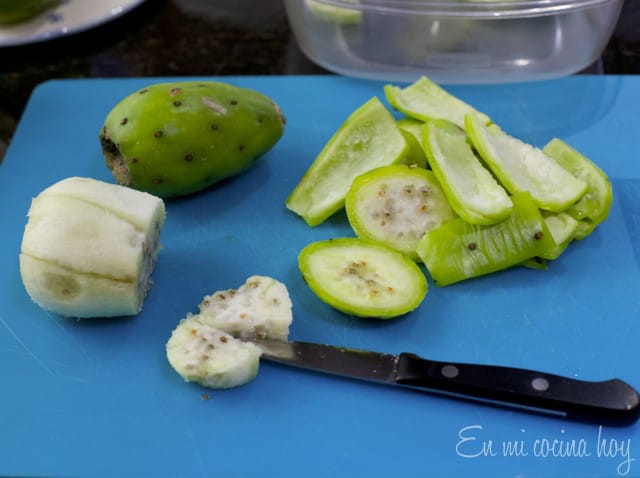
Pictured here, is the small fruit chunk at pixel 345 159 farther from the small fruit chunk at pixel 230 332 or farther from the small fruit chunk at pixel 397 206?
the small fruit chunk at pixel 230 332

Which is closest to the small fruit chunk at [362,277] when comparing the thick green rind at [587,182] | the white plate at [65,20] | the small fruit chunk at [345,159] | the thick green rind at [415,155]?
the small fruit chunk at [345,159]

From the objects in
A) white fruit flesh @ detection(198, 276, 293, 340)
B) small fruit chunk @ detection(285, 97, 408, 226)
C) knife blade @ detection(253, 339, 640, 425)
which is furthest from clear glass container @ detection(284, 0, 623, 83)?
knife blade @ detection(253, 339, 640, 425)

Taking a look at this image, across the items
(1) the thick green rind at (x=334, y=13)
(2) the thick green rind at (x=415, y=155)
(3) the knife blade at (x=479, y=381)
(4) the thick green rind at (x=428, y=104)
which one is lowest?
(3) the knife blade at (x=479, y=381)

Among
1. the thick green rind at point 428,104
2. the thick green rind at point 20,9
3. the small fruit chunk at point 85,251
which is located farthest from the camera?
the thick green rind at point 20,9

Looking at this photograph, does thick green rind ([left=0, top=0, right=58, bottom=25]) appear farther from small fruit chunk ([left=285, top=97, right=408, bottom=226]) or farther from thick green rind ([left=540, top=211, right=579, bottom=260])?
thick green rind ([left=540, top=211, right=579, bottom=260])

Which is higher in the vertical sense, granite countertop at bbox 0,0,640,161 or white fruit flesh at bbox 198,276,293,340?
white fruit flesh at bbox 198,276,293,340

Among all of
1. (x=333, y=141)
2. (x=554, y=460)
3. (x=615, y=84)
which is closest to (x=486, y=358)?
(x=554, y=460)

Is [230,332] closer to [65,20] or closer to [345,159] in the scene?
[345,159]
